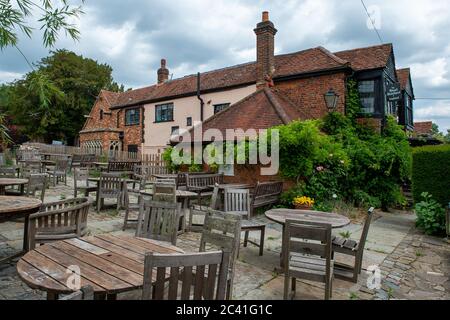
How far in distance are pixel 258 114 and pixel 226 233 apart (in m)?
9.69

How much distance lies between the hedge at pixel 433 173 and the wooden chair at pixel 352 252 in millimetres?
4337

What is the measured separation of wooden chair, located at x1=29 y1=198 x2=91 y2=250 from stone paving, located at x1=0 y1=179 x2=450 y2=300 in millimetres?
638

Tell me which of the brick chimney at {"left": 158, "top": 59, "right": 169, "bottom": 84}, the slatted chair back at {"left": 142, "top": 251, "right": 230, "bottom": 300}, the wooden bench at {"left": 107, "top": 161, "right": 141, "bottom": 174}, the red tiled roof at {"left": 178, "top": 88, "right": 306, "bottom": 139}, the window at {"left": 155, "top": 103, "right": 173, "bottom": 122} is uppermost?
the brick chimney at {"left": 158, "top": 59, "right": 169, "bottom": 84}

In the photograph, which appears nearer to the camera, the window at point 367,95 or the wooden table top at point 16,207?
the wooden table top at point 16,207

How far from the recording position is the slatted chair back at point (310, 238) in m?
3.07

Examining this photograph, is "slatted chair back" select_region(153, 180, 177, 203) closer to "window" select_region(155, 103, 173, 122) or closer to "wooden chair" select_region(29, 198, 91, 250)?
"wooden chair" select_region(29, 198, 91, 250)

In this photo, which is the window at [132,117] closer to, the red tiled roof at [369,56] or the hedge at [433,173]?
the red tiled roof at [369,56]

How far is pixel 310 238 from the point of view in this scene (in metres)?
3.15

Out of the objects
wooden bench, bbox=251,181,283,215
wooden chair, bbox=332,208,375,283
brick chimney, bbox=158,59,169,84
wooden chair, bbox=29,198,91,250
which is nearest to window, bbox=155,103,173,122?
brick chimney, bbox=158,59,169,84

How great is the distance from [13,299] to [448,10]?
36.0 ft

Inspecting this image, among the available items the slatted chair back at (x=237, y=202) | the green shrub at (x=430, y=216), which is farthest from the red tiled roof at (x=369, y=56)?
the slatted chair back at (x=237, y=202)

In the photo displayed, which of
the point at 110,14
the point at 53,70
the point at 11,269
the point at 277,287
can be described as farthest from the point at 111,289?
the point at 53,70

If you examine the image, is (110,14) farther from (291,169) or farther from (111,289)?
(291,169)

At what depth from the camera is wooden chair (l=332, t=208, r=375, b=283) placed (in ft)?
12.6
